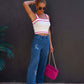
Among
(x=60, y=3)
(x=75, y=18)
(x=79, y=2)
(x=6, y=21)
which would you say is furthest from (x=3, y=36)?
(x=79, y=2)

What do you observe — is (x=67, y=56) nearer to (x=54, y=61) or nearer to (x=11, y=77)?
(x=54, y=61)

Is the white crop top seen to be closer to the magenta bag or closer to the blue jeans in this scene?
the blue jeans

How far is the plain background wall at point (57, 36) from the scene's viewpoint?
126 inches

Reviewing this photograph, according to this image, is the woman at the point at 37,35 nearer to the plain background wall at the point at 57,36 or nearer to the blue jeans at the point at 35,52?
the blue jeans at the point at 35,52

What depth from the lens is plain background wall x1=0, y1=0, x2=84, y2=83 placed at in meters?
3.19

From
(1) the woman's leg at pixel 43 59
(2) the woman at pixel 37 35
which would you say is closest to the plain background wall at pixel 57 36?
(1) the woman's leg at pixel 43 59

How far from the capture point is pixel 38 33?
2.66 m

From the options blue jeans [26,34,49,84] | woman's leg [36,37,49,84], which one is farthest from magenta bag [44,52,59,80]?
blue jeans [26,34,49,84]

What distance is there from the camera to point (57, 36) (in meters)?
3.27

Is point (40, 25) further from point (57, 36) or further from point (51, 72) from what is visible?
point (51, 72)

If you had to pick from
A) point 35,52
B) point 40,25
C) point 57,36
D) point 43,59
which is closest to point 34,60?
point 35,52

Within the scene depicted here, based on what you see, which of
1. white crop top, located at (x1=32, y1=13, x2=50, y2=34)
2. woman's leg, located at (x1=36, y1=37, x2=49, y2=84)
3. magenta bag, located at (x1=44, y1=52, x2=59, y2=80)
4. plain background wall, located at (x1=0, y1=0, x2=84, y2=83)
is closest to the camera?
white crop top, located at (x1=32, y1=13, x2=50, y2=34)

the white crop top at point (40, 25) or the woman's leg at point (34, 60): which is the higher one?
the white crop top at point (40, 25)

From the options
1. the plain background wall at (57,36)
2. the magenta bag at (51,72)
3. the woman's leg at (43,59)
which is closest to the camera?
the woman's leg at (43,59)
